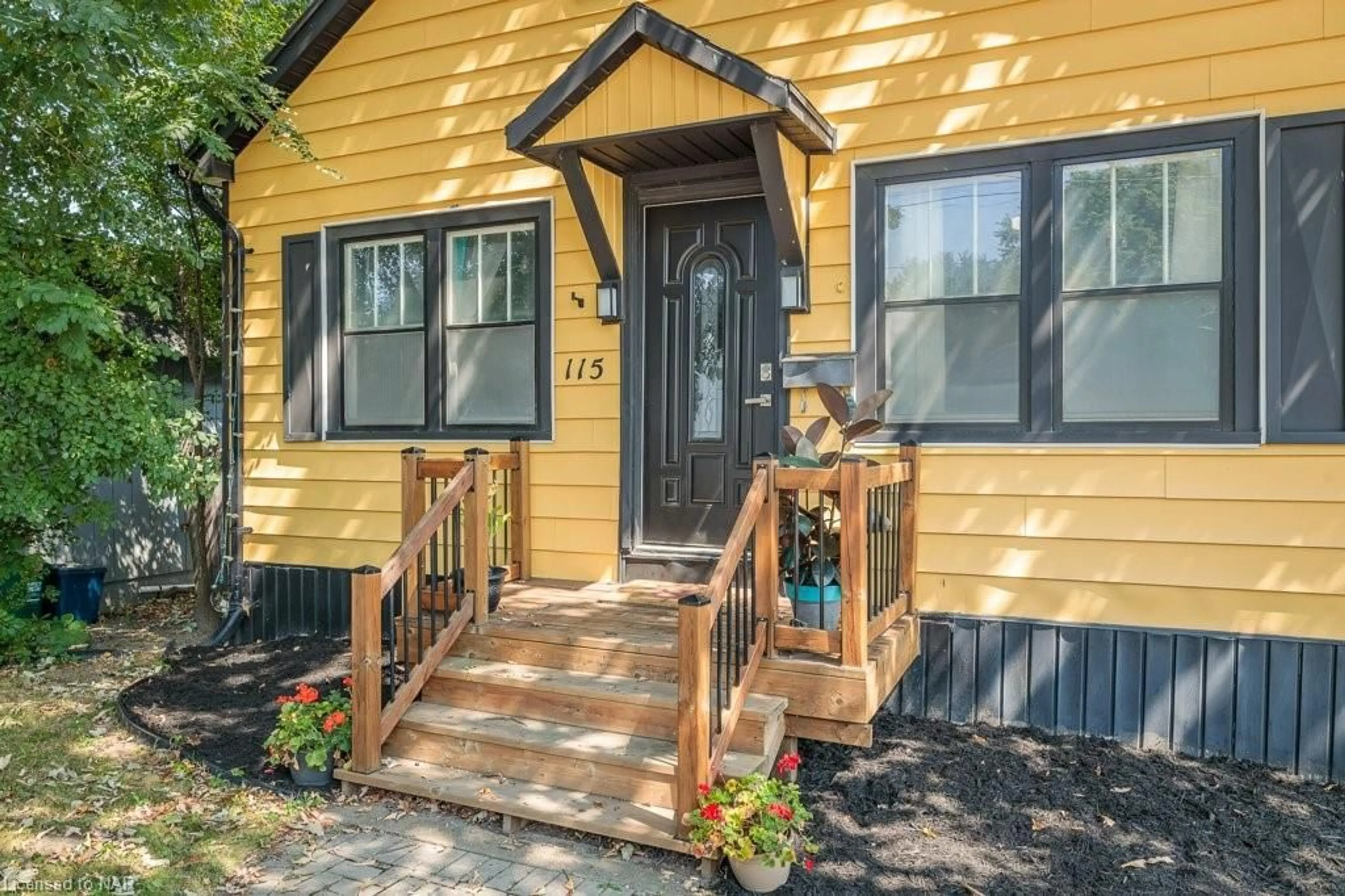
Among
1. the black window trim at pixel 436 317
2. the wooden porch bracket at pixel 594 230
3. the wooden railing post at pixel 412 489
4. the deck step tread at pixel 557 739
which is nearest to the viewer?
the deck step tread at pixel 557 739

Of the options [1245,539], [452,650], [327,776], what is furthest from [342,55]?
[1245,539]

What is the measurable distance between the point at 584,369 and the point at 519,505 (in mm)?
889

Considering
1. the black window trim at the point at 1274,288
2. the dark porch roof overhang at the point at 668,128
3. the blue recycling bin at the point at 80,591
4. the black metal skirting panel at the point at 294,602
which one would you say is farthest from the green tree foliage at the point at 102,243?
the black window trim at the point at 1274,288

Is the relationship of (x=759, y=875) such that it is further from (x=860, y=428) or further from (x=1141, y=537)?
(x=1141, y=537)

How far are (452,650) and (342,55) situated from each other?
4.22m

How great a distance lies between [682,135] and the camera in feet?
14.6

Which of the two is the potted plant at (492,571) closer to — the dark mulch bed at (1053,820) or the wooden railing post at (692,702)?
the wooden railing post at (692,702)

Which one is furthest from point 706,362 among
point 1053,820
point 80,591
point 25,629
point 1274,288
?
point 80,591

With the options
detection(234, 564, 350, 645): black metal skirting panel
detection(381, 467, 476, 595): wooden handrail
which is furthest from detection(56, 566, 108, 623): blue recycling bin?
detection(381, 467, 476, 595): wooden handrail

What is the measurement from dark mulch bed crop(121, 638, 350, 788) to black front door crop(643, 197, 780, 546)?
2.19 meters

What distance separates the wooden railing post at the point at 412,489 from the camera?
454 centimetres

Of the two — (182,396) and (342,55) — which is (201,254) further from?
(342,55)

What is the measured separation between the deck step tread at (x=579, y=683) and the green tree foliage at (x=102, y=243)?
3215 millimetres

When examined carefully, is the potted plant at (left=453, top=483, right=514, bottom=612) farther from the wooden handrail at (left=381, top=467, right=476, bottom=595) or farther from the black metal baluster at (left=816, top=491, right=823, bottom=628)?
the black metal baluster at (left=816, top=491, right=823, bottom=628)
